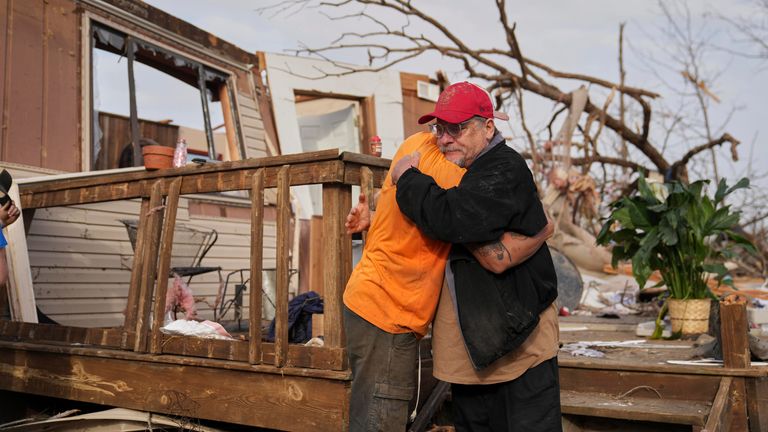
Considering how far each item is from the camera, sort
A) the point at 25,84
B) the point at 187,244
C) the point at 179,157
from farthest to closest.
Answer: the point at 187,244
the point at 25,84
the point at 179,157

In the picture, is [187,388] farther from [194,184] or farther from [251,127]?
[251,127]

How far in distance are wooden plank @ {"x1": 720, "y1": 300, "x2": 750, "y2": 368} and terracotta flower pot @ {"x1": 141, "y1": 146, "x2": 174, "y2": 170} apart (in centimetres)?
367

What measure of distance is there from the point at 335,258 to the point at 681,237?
11.8ft

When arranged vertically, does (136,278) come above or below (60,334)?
above

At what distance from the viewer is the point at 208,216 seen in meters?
8.75

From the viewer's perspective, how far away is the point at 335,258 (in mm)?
3758

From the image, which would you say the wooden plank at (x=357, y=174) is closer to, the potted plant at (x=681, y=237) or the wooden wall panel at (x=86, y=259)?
the potted plant at (x=681, y=237)

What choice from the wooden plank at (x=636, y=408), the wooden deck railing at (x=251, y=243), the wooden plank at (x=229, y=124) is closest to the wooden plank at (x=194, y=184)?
the wooden deck railing at (x=251, y=243)

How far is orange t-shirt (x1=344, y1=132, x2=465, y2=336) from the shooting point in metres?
2.77

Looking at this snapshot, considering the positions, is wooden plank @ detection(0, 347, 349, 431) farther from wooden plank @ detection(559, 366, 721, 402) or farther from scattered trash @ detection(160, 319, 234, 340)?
wooden plank @ detection(559, 366, 721, 402)

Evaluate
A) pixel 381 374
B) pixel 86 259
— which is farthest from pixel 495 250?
pixel 86 259

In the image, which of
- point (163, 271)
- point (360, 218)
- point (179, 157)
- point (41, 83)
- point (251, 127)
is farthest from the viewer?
point (251, 127)

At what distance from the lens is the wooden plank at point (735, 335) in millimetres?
3949

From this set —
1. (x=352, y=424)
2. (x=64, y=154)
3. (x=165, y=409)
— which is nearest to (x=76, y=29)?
(x=64, y=154)
